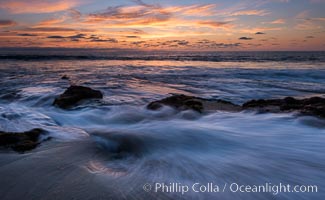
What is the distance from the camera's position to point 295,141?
4.68 m

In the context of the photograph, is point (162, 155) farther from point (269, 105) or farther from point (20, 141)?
point (269, 105)

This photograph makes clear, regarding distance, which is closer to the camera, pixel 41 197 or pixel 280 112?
pixel 41 197

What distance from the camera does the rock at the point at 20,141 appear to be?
13.2 feet

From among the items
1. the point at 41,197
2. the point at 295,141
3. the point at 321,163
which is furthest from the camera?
the point at 295,141

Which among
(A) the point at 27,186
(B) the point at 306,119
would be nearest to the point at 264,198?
(A) the point at 27,186

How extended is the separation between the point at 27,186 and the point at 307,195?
2.97 metres

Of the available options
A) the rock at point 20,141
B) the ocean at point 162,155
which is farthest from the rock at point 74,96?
the rock at point 20,141

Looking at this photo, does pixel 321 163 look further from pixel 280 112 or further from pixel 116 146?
pixel 116 146

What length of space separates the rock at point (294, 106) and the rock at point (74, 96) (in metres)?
4.60

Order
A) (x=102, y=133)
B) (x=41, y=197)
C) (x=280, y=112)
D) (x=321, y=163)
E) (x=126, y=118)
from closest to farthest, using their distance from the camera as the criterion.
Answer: (x=41, y=197)
(x=321, y=163)
(x=102, y=133)
(x=280, y=112)
(x=126, y=118)

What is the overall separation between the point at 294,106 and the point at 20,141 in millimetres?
5410

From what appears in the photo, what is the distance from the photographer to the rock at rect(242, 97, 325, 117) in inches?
216

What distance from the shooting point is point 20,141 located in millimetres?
4223

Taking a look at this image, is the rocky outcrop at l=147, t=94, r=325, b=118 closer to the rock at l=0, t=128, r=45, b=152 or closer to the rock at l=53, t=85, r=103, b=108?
the rock at l=53, t=85, r=103, b=108
